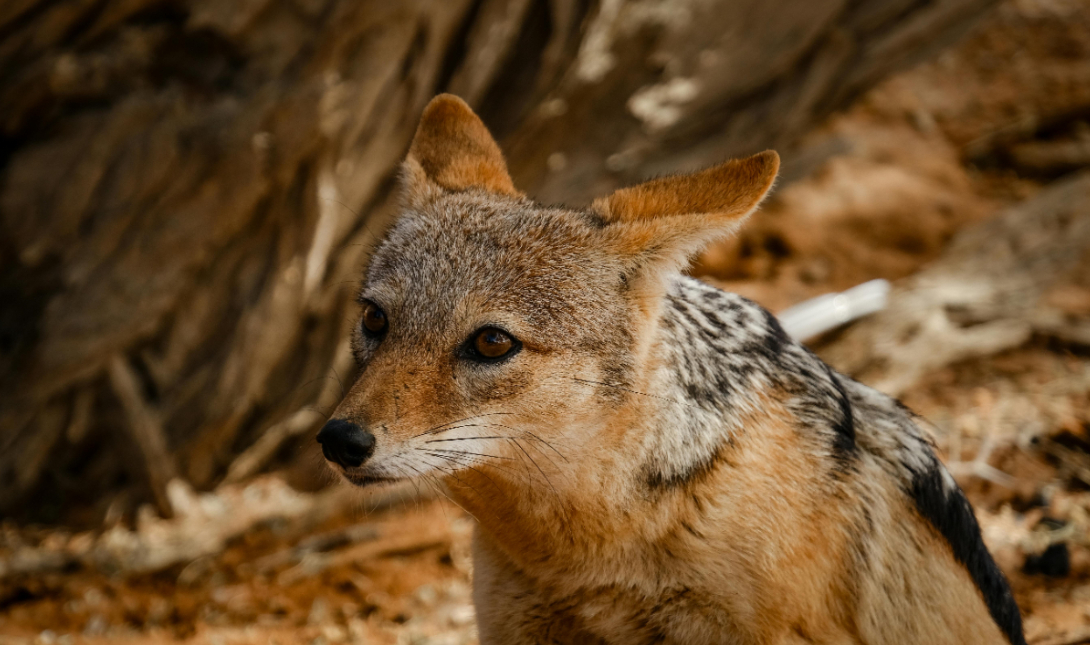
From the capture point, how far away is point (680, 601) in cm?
301

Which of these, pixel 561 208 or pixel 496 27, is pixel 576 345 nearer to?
pixel 561 208

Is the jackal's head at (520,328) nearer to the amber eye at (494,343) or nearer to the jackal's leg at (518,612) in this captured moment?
the amber eye at (494,343)

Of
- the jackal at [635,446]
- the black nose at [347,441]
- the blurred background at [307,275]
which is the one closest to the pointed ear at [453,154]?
the jackal at [635,446]

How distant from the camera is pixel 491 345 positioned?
3.02 metres

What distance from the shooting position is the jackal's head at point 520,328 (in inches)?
113

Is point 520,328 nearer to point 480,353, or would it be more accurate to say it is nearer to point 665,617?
point 480,353

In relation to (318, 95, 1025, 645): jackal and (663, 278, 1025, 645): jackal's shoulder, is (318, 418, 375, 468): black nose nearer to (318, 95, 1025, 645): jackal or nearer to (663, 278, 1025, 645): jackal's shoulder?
(318, 95, 1025, 645): jackal

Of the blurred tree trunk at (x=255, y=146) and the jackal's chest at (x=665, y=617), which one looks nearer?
the jackal's chest at (x=665, y=617)

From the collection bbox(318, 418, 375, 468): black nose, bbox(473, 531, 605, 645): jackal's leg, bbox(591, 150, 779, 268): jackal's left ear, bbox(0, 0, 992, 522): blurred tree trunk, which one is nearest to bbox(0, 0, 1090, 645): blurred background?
bbox(0, 0, 992, 522): blurred tree trunk

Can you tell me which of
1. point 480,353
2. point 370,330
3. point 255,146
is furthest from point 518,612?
point 255,146

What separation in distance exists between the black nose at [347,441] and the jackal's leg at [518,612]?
92 centimetres

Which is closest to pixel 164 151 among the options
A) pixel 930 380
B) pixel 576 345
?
pixel 576 345

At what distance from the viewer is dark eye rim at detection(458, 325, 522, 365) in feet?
9.87

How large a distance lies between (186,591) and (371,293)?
3.46m
